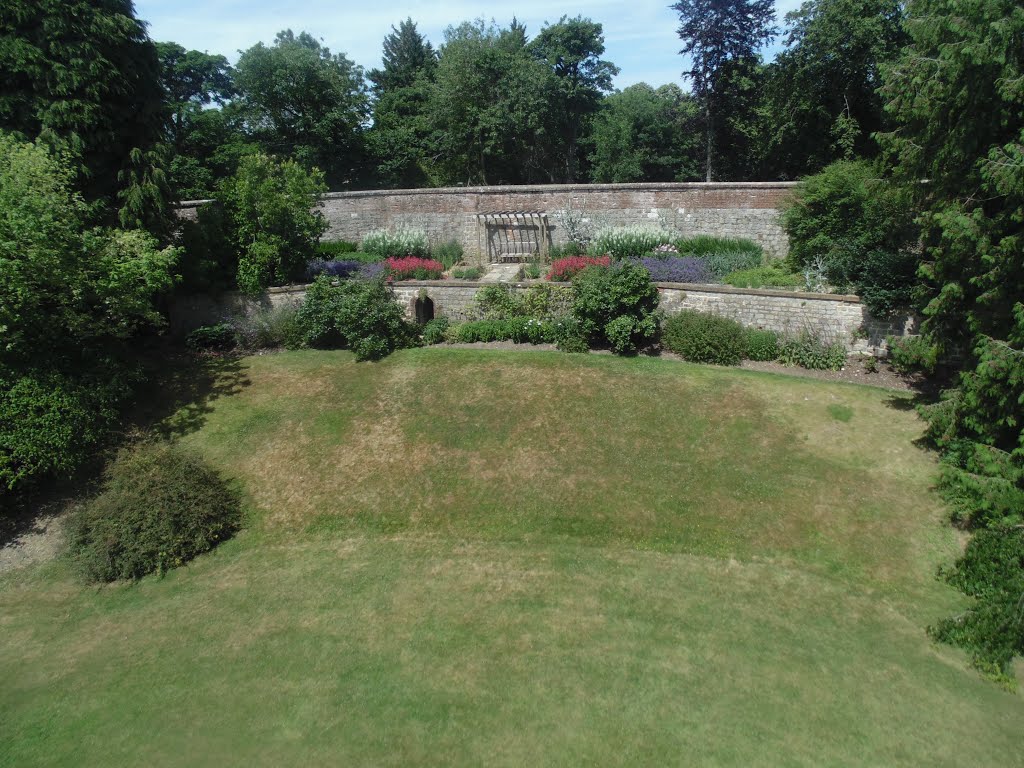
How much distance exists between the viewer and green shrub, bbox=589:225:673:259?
17.9 metres

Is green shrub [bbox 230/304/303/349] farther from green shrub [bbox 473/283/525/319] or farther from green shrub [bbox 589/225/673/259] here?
green shrub [bbox 589/225/673/259]

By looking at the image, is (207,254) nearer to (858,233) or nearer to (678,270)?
(678,270)

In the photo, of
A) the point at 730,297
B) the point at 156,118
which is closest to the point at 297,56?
the point at 156,118

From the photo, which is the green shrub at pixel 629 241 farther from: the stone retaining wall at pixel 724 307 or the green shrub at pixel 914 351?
the green shrub at pixel 914 351

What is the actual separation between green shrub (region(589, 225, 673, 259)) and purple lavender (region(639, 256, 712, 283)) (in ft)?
4.53

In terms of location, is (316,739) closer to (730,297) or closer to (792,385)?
(792,385)

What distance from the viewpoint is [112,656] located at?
8086 millimetres

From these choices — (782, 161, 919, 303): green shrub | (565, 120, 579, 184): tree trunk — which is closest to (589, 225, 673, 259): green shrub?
(782, 161, 919, 303): green shrub

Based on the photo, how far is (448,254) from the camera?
20.4 m

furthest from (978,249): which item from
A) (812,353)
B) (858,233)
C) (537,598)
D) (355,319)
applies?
(355,319)

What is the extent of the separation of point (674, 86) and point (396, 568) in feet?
123

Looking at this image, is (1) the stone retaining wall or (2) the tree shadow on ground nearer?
(2) the tree shadow on ground

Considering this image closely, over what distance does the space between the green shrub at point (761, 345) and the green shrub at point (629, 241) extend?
534cm

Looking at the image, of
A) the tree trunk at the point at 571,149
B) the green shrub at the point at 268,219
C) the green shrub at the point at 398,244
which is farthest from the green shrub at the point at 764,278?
the tree trunk at the point at 571,149
